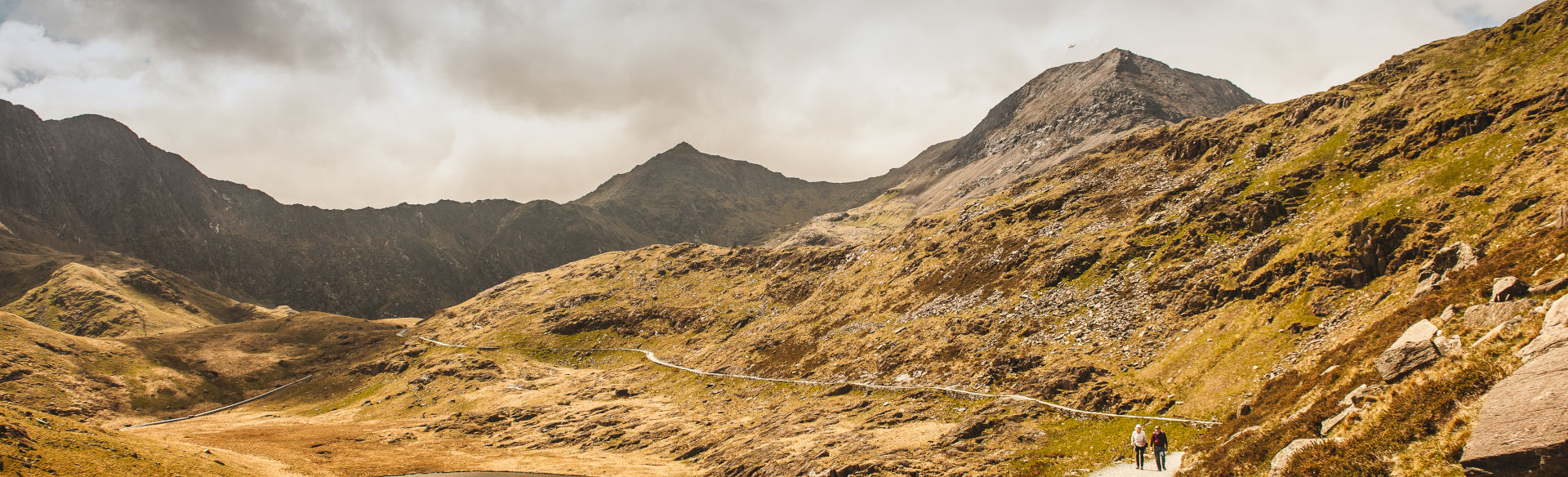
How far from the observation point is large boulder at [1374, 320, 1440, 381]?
21422 mm

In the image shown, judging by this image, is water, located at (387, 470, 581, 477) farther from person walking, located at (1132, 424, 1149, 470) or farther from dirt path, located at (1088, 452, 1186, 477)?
person walking, located at (1132, 424, 1149, 470)

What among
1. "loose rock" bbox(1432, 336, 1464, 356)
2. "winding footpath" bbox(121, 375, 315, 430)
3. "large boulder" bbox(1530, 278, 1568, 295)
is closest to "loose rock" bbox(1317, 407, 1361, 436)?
"loose rock" bbox(1432, 336, 1464, 356)

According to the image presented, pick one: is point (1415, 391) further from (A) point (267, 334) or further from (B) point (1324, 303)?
(A) point (267, 334)

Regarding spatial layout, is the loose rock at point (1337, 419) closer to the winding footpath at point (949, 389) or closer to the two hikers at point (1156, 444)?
the two hikers at point (1156, 444)

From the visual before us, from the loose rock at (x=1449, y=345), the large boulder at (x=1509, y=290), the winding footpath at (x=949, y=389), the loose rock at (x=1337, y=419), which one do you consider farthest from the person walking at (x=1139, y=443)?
the large boulder at (x=1509, y=290)

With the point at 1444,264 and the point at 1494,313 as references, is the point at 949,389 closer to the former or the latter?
the point at 1444,264

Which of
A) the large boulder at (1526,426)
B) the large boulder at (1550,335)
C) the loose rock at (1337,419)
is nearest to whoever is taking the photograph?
the large boulder at (1526,426)

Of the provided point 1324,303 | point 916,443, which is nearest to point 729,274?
point 916,443

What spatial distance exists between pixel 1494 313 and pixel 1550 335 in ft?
25.4

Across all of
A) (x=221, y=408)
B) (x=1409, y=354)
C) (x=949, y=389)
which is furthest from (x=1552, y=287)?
(x=221, y=408)

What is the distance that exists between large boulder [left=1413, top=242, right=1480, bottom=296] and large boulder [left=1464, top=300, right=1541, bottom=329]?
58.7 feet

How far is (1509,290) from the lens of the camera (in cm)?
2359

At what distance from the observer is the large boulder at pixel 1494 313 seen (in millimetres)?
21188

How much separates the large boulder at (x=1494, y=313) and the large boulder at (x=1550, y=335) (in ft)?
9.31
